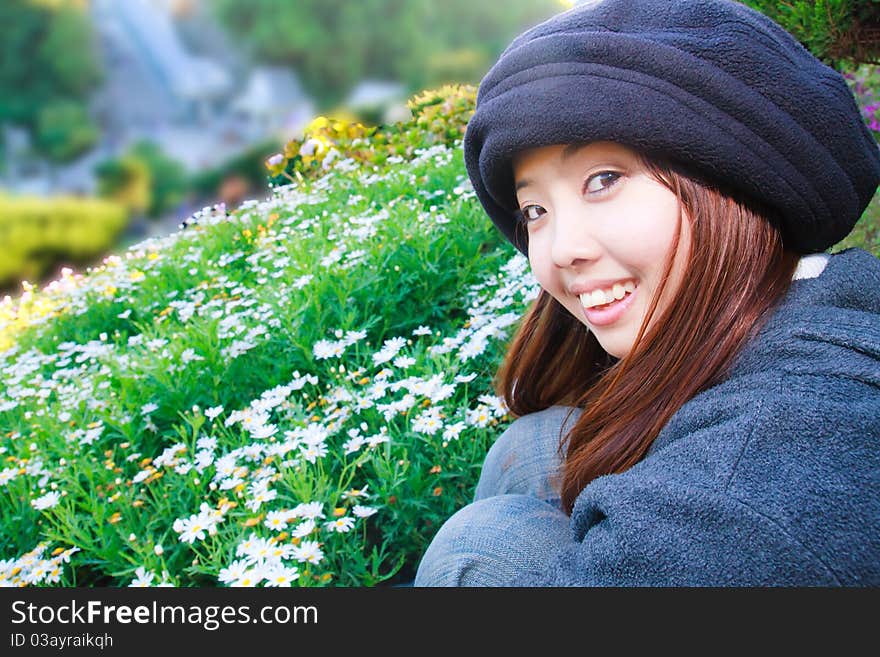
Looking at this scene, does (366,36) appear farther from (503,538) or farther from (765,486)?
(503,538)

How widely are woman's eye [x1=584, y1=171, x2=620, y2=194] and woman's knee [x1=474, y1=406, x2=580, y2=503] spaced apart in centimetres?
45

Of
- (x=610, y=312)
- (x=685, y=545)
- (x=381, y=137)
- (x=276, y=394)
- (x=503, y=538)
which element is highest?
(x=381, y=137)

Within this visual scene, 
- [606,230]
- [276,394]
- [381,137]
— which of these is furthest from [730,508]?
[381,137]

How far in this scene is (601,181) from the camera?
A: 1039mm

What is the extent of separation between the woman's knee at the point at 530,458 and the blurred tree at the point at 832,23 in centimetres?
104

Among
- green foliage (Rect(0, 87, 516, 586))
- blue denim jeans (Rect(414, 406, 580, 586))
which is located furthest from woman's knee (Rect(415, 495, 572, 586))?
green foliage (Rect(0, 87, 516, 586))

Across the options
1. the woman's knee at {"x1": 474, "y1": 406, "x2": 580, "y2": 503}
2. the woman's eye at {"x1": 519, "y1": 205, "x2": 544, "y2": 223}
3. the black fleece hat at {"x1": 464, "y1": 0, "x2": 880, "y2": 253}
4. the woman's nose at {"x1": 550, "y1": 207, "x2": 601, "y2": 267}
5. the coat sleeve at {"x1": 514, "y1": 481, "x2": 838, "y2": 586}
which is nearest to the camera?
the coat sleeve at {"x1": 514, "y1": 481, "x2": 838, "y2": 586}

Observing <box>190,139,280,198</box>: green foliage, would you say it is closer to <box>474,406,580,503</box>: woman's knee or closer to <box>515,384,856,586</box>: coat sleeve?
<box>515,384,856,586</box>: coat sleeve

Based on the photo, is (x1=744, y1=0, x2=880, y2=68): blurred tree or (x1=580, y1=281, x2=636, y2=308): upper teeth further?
(x1=744, y1=0, x2=880, y2=68): blurred tree

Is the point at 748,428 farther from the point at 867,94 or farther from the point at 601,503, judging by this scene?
the point at 867,94

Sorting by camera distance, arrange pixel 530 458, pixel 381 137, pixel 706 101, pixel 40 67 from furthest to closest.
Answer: pixel 381 137, pixel 530 458, pixel 706 101, pixel 40 67

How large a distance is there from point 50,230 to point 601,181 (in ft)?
2.34

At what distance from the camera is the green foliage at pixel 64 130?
40 centimetres

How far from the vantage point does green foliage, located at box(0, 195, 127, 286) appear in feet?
1.78
